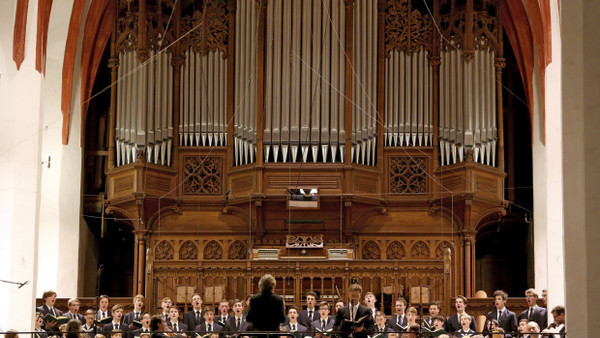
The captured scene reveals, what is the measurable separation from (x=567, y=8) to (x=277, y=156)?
811 cm

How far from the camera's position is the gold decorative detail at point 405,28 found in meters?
15.1

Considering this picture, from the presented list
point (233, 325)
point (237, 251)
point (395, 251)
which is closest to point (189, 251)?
point (237, 251)

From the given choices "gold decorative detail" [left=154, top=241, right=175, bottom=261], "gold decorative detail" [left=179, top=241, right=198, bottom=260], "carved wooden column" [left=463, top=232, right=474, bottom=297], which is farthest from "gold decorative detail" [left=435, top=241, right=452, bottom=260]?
"gold decorative detail" [left=154, top=241, right=175, bottom=261]

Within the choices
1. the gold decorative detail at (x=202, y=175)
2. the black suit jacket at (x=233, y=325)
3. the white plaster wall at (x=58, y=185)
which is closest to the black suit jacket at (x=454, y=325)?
the black suit jacket at (x=233, y=325)

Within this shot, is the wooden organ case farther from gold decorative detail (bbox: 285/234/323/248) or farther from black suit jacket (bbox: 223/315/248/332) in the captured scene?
black suit jacket (bbox: 223/315/248/332)

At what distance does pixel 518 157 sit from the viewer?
16328 millimetres

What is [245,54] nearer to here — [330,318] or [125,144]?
[125,144]

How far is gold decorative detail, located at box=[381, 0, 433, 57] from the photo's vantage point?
15.1 m

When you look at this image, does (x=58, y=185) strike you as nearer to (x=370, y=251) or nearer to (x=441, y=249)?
(x=370, y=251)

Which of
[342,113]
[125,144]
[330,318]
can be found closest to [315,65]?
[342,113]

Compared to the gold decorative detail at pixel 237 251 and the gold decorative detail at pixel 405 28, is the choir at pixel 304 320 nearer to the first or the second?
the gold decorative detail at pixel 237 251

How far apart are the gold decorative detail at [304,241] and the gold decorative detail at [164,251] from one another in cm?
188

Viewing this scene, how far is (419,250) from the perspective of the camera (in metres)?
14.6

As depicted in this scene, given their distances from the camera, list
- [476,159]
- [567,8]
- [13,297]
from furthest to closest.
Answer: [476,159] → [13,297] → [567,8]
